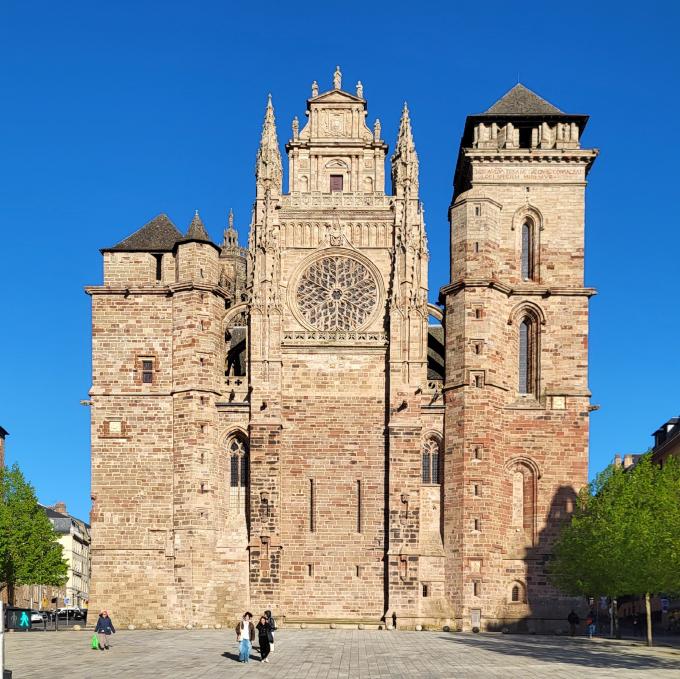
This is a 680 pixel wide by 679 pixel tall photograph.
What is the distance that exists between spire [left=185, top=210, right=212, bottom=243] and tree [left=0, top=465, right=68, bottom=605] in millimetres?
20148

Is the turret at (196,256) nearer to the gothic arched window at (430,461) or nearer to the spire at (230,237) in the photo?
the gothic arched window at (430,461)

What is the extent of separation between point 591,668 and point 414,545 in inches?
730

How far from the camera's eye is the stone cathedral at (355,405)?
161 ft

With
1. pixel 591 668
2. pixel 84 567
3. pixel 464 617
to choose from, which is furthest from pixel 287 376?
pixel 84 567

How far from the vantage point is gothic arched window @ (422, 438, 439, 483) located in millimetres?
50812

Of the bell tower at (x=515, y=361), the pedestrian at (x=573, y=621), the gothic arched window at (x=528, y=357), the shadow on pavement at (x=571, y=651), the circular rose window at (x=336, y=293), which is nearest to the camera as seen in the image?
the shadow on pavement at (x=571, y=651)

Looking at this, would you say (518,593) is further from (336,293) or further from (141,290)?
(141,290)

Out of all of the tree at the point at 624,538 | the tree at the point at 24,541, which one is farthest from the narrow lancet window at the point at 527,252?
the tree at the point at 24,541

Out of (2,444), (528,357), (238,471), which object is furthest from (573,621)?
(2,444)

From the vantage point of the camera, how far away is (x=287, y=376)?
169 ft

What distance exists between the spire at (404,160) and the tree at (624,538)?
632 inches

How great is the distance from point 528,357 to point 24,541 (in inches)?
1173

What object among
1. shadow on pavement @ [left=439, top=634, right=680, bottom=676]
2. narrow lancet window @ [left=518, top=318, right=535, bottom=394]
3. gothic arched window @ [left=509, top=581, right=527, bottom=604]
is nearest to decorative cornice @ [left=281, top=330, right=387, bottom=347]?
narrow lancet window @ [left=518, top=318, right=535, bottom=394]

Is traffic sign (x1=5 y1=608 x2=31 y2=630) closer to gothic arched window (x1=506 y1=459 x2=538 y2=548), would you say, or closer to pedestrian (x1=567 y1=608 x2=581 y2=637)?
gothic arched window (x1=506 y1=459 x2=538 y2=548)
